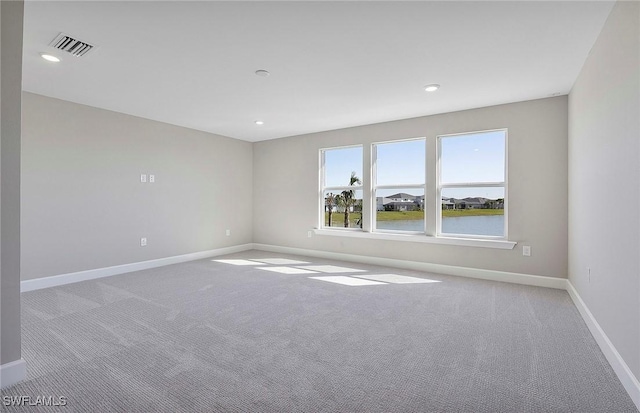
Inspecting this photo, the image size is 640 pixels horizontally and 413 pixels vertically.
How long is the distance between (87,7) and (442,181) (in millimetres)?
4422

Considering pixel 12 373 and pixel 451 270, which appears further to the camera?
pixel 451 270

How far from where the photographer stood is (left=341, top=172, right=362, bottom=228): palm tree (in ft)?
18.1

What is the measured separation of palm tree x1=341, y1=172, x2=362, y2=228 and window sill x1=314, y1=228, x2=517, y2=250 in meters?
0.28

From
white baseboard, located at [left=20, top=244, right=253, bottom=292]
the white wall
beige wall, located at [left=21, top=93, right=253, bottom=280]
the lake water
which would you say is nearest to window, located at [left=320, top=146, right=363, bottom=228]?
the lake water

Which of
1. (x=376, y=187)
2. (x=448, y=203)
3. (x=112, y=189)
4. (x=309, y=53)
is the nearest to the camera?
(x=309, y=53)

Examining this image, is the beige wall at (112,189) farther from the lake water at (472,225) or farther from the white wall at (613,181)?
the white wall at (613,181)

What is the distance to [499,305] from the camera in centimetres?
311

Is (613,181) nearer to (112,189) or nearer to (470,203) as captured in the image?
(470,203)

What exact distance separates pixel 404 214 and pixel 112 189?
454 cm

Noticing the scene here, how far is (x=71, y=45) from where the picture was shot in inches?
98.1

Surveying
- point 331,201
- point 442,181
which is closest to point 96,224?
point 331,201

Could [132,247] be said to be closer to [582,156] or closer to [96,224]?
[96,224]

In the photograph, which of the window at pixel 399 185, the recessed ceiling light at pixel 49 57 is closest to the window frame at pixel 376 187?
the window at pixel 399 185

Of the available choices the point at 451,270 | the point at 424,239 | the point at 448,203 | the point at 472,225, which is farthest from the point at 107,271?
the point at 472,225
